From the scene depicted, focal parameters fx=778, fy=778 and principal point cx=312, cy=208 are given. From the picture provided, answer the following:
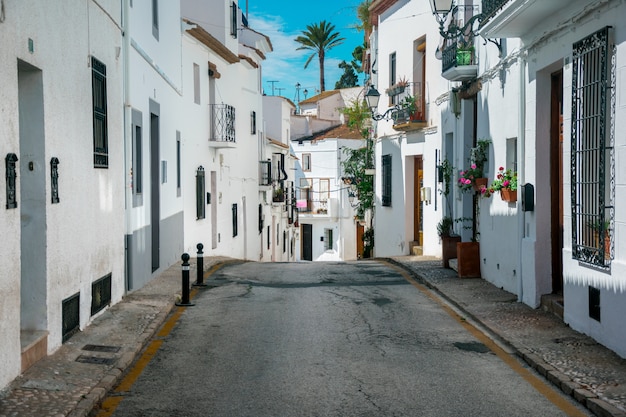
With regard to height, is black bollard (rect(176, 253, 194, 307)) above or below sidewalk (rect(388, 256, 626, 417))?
above

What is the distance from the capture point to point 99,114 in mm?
11125

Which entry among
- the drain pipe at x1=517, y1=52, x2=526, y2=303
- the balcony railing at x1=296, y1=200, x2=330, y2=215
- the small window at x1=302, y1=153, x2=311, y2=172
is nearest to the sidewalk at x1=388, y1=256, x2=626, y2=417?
the drain pipe at x1=517, y1=52, x2=526, y2=303

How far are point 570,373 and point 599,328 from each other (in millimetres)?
1483

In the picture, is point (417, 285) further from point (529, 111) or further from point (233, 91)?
point (233, 91)

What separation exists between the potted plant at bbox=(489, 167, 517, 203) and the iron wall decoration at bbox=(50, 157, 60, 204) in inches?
290

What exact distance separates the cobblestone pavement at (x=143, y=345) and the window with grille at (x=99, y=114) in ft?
7.39

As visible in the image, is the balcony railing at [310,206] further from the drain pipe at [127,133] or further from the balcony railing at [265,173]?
the drain pipe at [127,133]

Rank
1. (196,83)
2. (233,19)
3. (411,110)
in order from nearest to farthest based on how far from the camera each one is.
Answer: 1. (411,110)
2. (196,83)
3. (233,19)

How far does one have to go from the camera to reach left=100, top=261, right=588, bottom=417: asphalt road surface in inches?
269

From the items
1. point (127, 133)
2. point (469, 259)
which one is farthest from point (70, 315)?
point (469, 259)

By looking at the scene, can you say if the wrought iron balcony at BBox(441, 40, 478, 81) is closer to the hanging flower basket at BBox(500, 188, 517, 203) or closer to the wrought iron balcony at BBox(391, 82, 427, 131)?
the hanging flower basket at BBox(500, 188, 517, 203)

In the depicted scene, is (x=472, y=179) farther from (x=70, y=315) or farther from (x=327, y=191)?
(x=327, y=191)

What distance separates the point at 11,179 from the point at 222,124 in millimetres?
19196

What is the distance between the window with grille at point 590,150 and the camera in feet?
28.7
